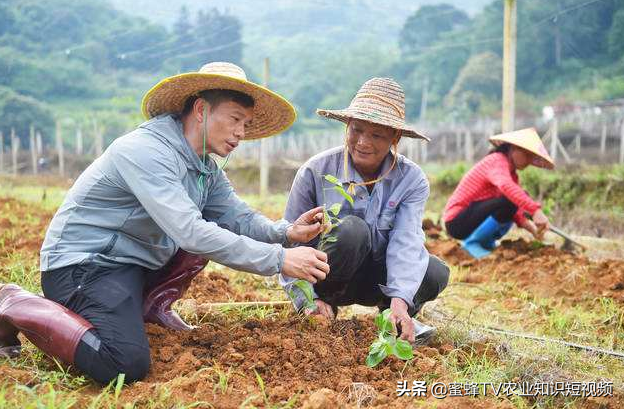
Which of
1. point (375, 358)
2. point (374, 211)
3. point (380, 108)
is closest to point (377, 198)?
point (374, 211)

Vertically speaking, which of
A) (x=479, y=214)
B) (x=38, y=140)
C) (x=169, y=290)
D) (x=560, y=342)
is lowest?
(x=38, y=140)

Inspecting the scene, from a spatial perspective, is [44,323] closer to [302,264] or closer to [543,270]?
[302,264]

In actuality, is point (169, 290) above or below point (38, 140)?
above

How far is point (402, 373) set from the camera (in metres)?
2.55

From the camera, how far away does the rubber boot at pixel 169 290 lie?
294 cm

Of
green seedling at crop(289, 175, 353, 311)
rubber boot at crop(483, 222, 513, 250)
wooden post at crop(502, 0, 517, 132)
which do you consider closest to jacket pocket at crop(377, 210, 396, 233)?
green seedling at crop(289, 175, 353, 311)

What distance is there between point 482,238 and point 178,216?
3.88 meters

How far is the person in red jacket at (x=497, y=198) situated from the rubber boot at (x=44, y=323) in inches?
149

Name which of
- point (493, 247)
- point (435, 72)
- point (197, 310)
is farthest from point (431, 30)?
point (197, 310)

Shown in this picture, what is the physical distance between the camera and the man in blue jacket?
2400mm

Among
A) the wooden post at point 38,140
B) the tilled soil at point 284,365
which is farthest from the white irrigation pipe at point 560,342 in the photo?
the wooden post at point 38,140

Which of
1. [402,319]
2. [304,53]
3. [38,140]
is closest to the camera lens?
[402,319]

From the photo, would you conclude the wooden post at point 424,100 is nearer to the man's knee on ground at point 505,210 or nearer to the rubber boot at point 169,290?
the man's knee on ground at point 505,210

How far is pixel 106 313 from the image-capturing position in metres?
2.47
